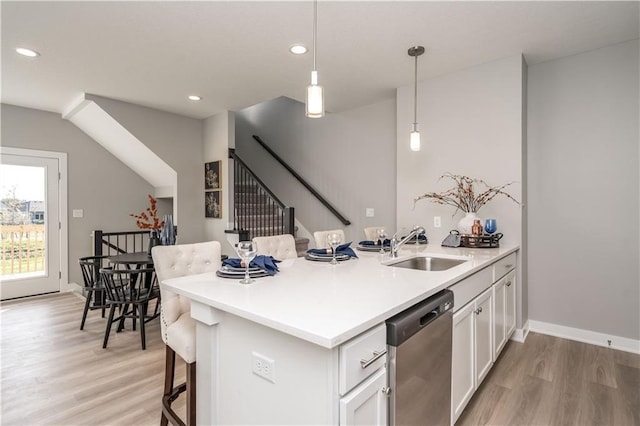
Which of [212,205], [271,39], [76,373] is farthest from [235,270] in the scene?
[212,205]

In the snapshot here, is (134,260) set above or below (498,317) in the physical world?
above

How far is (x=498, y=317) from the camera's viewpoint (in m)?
2.47

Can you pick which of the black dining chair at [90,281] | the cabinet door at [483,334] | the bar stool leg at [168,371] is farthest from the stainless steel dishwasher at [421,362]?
the black dining chair at [90,281]

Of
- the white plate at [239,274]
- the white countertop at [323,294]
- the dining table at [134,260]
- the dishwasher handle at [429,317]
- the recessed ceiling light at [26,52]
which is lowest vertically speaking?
the dining table at [134,260]

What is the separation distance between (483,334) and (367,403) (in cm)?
137

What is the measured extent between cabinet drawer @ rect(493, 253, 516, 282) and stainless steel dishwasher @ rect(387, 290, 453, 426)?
1.01 metres

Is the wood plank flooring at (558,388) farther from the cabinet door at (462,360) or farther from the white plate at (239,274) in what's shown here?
the white plate at (239,274)

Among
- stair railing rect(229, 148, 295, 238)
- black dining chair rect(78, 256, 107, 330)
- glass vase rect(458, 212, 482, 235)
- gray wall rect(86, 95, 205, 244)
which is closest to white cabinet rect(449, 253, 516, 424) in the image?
glass vase rect(458, 212, 482, 235)

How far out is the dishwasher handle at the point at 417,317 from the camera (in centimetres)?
120

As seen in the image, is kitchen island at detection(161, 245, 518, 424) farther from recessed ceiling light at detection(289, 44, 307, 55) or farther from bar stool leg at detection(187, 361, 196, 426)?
recessed ceiling light at detection(289, 44, 307, 55)

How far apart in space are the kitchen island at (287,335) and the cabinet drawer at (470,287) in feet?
0.31

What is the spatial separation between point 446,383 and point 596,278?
7.82 ft

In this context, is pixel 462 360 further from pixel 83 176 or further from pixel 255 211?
pixel 83 176

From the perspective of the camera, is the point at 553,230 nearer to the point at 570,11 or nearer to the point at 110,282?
the point at 570,11
